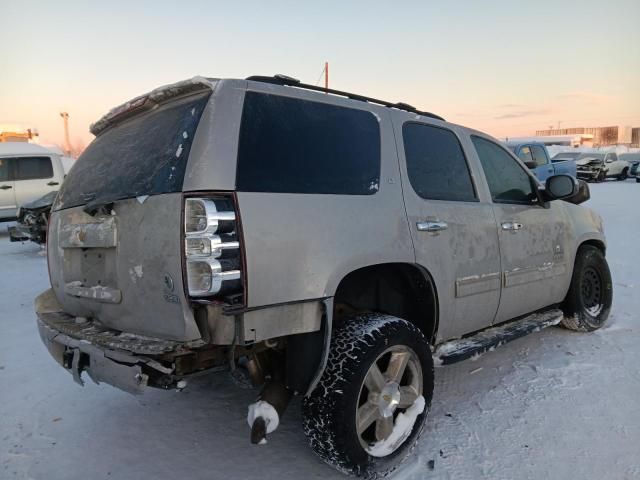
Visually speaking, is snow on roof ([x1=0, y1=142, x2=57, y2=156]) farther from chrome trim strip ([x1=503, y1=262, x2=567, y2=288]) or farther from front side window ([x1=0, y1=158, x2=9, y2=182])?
chrome trim strip ([x1=503, y1=262, x2=567, y2=288])

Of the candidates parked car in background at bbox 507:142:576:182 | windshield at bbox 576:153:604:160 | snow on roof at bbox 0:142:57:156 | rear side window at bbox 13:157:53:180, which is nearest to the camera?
rear side window at bbox 13:157:53:180

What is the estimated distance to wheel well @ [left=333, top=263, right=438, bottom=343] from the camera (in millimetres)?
2789

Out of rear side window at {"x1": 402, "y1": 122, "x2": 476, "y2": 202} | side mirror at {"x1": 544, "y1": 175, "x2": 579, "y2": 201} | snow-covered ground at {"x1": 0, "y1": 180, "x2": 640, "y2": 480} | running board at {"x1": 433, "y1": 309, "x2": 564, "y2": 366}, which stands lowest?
snow-covered ground at {"x1": 0, "y1": 180, "x2": 640, "y2": 480}

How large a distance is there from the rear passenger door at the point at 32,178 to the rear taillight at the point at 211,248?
41.3 feet

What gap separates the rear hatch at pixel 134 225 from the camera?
211 cm

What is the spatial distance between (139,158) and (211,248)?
33.1 inches

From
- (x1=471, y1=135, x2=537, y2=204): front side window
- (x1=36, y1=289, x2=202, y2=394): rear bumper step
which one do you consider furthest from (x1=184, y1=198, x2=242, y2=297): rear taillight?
(x1=471, y1=135, x2=537, y2=204): front side window

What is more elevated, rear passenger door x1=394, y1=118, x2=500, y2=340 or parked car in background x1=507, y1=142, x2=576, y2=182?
parked car in background x1=507, y1=142, x2=576, y2=182

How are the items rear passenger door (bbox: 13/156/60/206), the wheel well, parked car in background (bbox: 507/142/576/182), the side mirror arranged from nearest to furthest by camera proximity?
the wheel well, the side mirror, rear passenger door (bbox: 13/156/60/206), parked car in background (bbox: 507/142/576/182)

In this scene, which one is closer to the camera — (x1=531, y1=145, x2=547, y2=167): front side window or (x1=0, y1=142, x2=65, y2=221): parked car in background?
(x1=0, y1=142, x2=65, y2=221): parked car in background

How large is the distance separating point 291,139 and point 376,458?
170 cm

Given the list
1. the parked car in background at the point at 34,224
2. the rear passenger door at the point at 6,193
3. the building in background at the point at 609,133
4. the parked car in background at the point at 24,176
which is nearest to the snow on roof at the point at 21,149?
the parked car in background at the point at 24,176

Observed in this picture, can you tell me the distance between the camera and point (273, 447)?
2814mm

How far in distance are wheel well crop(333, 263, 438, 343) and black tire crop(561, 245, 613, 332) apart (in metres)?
2.14
